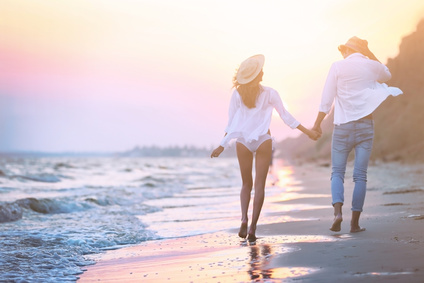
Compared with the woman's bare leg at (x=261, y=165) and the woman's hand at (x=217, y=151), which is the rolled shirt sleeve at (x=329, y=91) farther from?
the woman's hand at (x=217, y=151)

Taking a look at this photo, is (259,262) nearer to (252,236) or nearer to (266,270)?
(266,270)

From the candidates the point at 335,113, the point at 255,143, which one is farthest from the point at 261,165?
the point at 335,113

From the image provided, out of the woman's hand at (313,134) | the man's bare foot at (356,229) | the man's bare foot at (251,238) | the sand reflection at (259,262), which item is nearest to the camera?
the sand reflection at (259,262)

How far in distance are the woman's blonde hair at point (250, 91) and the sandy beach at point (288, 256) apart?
159cm

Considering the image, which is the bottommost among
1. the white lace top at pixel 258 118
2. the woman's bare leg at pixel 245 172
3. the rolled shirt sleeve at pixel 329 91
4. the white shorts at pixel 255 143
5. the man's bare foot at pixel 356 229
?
the man's bare foot at pixel 356 229

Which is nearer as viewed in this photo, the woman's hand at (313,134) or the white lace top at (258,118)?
the white lace top at (258,118)

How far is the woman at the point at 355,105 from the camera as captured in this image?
568 cm

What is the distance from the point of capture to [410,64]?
4747 centimetres

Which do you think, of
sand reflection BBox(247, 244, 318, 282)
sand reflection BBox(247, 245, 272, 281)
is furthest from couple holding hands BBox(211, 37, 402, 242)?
sand reflection BBox(247, 244, 318, 282)

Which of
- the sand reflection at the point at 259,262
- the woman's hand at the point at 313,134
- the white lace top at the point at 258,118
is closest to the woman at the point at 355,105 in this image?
the woman's hand at the point at 313,134

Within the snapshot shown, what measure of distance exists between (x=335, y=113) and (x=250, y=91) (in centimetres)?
105

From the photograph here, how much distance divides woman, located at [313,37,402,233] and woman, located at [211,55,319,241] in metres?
0.47

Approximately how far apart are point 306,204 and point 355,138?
404cm

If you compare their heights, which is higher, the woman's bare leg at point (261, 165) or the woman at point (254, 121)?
the woman at point (254, 121)
